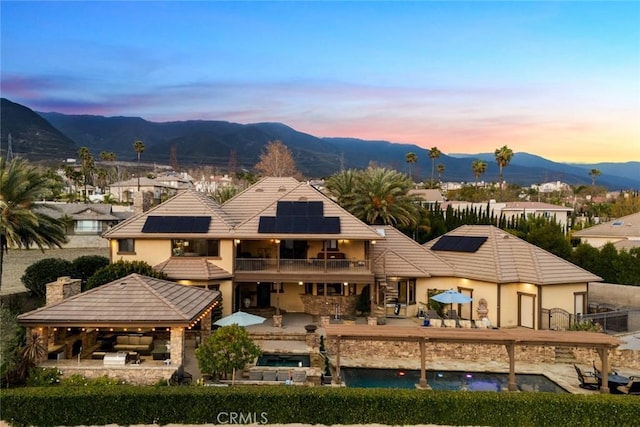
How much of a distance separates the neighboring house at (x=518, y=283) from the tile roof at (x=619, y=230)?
17.8 m

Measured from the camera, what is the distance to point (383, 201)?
3312 cm

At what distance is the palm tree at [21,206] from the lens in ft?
66.3

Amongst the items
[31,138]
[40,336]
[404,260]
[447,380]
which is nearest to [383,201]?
[404,260]

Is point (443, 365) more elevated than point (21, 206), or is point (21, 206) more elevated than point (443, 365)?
point (21, 206)

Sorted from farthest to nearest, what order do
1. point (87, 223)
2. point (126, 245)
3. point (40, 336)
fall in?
point (87, 223) → point (126, 245) → point (40, 336)

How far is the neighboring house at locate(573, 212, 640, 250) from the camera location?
119 ft

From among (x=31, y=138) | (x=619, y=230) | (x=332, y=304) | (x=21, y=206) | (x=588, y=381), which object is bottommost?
(x=588, y=381)

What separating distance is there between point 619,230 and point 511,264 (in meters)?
21.6

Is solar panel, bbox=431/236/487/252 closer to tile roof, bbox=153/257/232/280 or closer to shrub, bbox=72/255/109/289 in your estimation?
tile roof, bbox=153/257/232/280

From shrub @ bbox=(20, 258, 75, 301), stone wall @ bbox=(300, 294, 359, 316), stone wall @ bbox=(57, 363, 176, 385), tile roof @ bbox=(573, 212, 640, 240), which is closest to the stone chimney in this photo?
stone wall @ bbox=(57, 363, 176, 385)

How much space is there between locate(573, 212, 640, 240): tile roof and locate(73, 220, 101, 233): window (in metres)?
51.8

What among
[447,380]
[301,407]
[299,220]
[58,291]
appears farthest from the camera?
[299,220]

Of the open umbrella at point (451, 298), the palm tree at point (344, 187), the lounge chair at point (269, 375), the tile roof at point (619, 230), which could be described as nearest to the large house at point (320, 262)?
the open umbrella at point (451, 298)

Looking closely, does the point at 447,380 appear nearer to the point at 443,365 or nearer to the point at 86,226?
the point at 443,365
